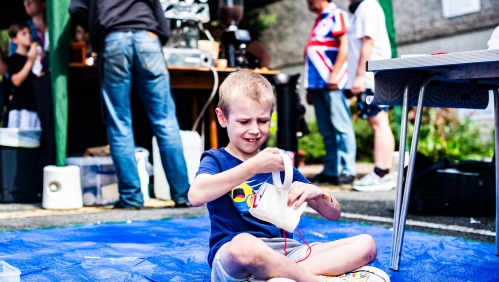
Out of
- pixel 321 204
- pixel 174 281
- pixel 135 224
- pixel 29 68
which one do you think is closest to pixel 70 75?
pixel 29 68

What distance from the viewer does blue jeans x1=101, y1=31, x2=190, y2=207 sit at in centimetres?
418

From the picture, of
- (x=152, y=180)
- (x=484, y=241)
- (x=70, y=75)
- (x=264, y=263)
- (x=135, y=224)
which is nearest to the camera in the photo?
(x=264, y=263)

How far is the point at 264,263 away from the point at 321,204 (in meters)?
0.33

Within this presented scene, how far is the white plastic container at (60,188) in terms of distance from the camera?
14.3 ft

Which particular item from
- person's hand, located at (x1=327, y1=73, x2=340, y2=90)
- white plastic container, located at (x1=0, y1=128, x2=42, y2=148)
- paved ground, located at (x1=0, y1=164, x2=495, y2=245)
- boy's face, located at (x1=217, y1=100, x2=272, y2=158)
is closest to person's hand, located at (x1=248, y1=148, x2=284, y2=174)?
boy's face, located at (x1=217, y1=100, x2=272, y2=158)

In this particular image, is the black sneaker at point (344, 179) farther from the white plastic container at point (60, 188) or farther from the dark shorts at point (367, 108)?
the white plastic container at point (60, 188)

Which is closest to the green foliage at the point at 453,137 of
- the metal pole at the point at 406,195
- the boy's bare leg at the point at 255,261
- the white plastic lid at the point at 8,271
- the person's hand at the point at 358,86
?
the person's hand at the point at 358,86

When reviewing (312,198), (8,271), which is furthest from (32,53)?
(312,198)

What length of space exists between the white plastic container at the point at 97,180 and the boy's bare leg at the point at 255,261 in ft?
9.65

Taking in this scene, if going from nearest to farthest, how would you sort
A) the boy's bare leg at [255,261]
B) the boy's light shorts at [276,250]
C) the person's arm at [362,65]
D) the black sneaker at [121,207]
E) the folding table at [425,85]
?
the boy's bare leg at [255,261] → the boy's light shorts at [276,250] → the folding table at [425,85] → the black sneaker at [121,207] → the person's arm at [362,65]

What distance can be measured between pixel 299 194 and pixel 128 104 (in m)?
2.65

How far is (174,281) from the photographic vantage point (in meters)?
2.24

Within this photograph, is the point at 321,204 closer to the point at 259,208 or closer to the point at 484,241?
the point at 259,208

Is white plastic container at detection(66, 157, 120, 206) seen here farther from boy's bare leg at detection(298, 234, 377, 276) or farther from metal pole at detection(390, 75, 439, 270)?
boy's bare leg at detection(298, 234, 377, 276)
